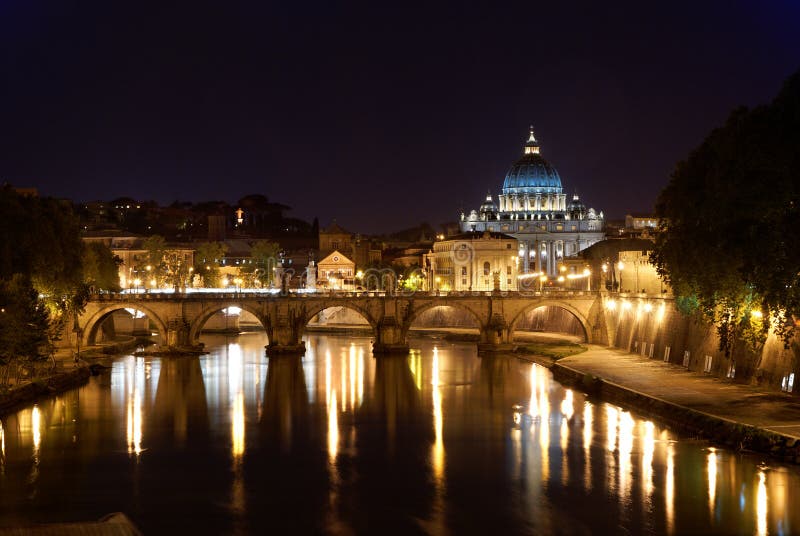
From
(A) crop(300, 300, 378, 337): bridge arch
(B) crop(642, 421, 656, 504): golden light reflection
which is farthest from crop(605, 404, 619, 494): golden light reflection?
(A) crop(300, 300, 378, 337): bridge arch

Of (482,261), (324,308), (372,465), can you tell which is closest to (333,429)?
(372,465)

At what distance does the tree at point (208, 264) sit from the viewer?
107400 millimetres

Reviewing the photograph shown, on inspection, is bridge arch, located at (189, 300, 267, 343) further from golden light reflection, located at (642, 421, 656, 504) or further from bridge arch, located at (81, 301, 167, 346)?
golden light reflection, located at (642, 421, 656, 504)

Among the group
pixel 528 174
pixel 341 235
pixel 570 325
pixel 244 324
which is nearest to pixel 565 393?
pixel 570 325

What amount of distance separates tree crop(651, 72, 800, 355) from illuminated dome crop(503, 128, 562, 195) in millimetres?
122316

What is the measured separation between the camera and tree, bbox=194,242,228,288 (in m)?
107

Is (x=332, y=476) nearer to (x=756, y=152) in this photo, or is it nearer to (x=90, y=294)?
(x=756, y=152)

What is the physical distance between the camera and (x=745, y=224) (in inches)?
1496

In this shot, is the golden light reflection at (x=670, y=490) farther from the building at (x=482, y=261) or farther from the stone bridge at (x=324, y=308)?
the building at (x=482, y=261)

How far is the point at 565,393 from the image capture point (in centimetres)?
5016

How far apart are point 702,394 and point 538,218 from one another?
12171 cm

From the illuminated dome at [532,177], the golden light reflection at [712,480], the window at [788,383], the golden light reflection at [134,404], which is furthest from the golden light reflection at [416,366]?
the illuminated dome at [532,177]

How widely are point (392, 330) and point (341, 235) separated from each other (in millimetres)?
68611

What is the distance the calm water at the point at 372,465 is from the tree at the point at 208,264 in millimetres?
53859
